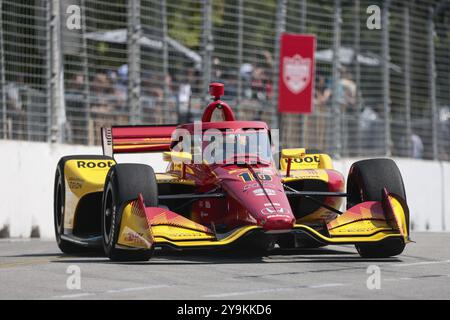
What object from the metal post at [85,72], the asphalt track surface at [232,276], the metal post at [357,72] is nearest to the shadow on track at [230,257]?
the asphalt track surface at [232,276]

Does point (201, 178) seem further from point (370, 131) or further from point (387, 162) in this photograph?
point (370, 131)

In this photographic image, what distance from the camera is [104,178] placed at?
11.0 m

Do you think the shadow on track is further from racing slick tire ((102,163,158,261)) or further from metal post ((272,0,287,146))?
metal post ((272,0,287,146))

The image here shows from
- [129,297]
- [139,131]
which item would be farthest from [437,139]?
[129,297]

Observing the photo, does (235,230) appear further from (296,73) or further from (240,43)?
(296,73)

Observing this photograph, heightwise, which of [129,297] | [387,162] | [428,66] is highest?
[428,66]

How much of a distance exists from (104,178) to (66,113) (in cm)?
399

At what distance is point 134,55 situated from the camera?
15.6 m

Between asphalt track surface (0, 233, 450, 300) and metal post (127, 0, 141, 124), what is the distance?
480 centimetres

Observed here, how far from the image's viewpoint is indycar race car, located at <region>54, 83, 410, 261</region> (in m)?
9.38

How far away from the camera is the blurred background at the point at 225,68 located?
14.4 m

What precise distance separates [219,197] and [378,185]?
4.51 feet

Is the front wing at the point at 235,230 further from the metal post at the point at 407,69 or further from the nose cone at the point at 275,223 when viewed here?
the metal post at the point at 407,69

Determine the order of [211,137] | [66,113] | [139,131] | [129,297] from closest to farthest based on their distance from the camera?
[129,297] → [211,137] → [139,131] → [66,113]
